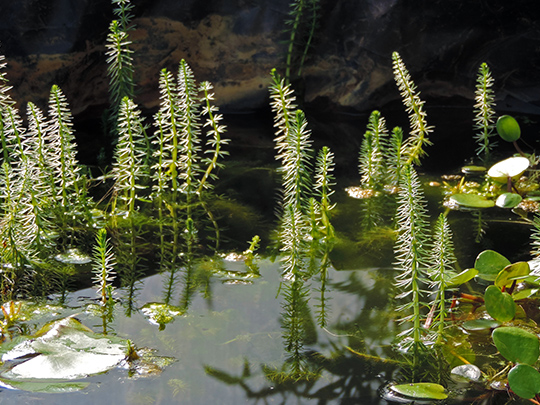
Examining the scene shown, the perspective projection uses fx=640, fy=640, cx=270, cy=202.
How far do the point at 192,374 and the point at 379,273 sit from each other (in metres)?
1.09

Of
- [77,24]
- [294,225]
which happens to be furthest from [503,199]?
[77,24]

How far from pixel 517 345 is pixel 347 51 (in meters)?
3.86

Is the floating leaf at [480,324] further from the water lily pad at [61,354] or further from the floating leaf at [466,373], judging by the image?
the water lily pad at [61,354]

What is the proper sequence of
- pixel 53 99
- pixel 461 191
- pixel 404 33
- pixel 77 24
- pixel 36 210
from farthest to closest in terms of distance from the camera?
pixel 404 33, pixel 77 24, pixel 461 191, pixel 53 99, pixel 36 210

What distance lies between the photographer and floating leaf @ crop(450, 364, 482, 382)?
2.23m

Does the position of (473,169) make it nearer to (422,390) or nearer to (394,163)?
(394,163)

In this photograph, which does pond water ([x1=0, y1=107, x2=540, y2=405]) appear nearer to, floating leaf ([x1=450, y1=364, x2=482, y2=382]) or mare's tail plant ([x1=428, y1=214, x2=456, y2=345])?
floating leaf ([x1=450, y1=364, x2=482, y2=382])

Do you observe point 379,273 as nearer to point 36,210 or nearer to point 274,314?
point 274,314

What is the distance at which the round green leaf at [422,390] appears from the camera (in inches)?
82.9

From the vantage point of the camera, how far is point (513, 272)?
2.54 metres

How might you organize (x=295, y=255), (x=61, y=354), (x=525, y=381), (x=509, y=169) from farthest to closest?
(x=509, y=169), (x=295, y=255), (x=61, y=354), (x=525, y=381)

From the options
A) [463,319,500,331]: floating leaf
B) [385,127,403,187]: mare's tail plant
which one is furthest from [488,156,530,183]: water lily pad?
[463,319,500,331]: floating leaf

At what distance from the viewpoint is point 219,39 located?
548 centimetres

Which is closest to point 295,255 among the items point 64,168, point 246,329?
point 246,329
